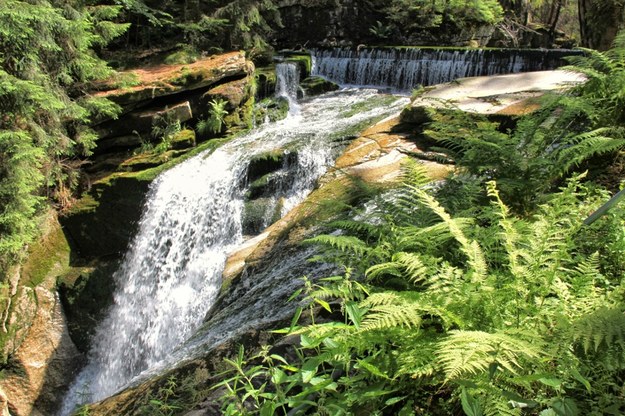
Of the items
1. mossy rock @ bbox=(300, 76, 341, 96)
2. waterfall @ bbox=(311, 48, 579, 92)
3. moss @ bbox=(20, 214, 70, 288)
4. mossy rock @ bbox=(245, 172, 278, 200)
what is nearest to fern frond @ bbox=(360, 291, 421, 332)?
mossy rock @ bbox=(245, 172, 278, 200)

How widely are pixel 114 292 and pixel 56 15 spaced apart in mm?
5066

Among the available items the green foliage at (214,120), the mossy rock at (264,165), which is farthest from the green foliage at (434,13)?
the mossy rock at (264,165)

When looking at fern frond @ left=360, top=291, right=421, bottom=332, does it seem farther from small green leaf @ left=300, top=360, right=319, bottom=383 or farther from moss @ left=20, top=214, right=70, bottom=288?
moss @ left=20, top=214, right=70, bottom=288

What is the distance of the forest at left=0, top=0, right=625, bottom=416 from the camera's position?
1.57 m

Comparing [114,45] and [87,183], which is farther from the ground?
[114,45]

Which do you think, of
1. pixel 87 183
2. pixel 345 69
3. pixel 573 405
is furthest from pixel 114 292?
pixel 345 69

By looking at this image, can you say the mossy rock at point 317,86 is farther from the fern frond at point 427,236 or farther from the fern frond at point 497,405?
the fern frond at point 497,405

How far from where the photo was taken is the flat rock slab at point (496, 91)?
6.35 meters

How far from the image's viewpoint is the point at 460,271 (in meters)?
2.02

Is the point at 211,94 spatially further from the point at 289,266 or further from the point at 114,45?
the point at 289,266

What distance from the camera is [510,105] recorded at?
20.6ft

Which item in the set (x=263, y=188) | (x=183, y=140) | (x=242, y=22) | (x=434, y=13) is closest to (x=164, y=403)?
(x=263, y=188)

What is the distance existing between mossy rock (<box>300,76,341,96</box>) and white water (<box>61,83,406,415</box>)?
13.0ft

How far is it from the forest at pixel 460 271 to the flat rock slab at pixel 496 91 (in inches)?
43.0
